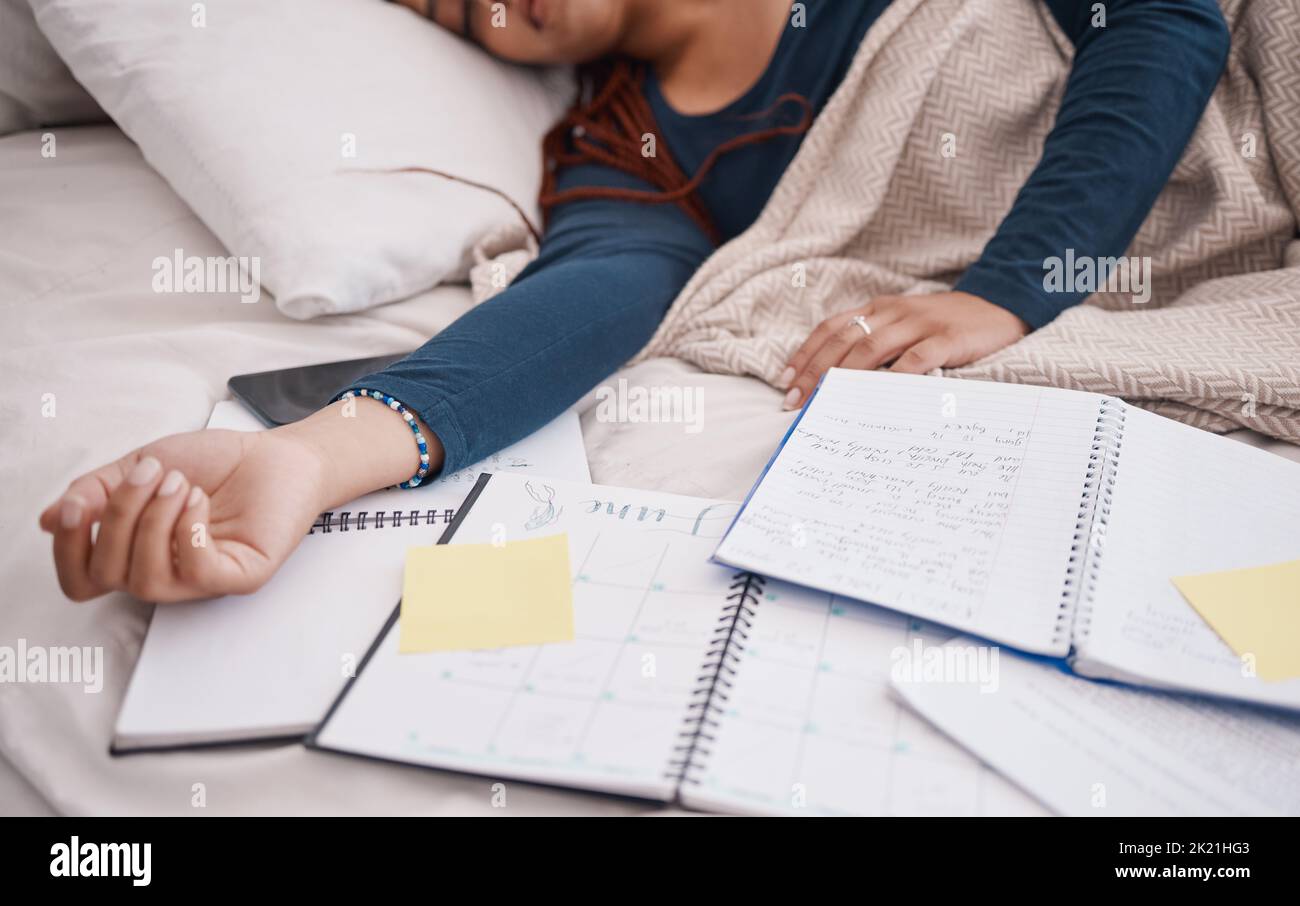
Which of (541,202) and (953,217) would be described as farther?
(541,202)

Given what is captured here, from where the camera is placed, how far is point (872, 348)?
82 centimetres

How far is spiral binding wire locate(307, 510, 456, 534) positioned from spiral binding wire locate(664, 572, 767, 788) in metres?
0.21

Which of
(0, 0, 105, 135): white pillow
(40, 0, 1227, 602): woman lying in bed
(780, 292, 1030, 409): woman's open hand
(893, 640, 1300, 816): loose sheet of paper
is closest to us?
(893, 640, 1300, 816): loose sheet of paper

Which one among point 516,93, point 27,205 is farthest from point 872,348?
point 27,205

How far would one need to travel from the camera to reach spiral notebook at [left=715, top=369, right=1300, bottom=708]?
0.51 meters

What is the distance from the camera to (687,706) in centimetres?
49

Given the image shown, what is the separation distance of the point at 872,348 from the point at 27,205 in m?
0.83

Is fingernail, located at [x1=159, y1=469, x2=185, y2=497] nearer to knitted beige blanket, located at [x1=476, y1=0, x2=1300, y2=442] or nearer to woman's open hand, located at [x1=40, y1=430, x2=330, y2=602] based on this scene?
woman's open hand, located at [x1=40, y1=430, x2=330, y2=602]

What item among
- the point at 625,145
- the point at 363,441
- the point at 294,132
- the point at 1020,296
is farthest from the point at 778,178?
the point at 363,441

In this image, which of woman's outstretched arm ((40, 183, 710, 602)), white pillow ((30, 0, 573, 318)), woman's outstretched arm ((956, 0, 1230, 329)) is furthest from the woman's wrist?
woman's outstretched arm ((956, 0, 1230, 329))

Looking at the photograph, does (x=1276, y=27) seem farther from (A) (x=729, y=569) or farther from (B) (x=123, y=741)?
(B) (x=123, y=741)

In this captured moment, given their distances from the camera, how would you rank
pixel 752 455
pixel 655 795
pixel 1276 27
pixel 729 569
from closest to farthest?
1. pixel 655 795
2. pixel 729 569
3. pixel 752 455
4. pixel 1276 27

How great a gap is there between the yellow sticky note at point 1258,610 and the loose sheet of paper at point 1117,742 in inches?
1.3

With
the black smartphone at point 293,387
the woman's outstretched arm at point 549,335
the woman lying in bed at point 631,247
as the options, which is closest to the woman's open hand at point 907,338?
the woman lying in bed at point 631,247
